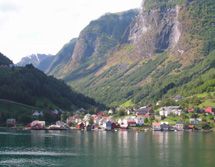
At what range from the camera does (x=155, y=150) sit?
7488 centimetres

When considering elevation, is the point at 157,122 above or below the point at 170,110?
below

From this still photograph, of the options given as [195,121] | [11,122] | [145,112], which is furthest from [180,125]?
[11,122]

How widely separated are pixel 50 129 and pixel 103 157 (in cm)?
9932

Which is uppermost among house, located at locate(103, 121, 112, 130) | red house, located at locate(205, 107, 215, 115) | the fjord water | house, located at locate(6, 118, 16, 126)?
red house, located at locate(205, 107, 215, 115)

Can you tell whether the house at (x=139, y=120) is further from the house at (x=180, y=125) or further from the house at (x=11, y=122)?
the house at (x=11, y=122)

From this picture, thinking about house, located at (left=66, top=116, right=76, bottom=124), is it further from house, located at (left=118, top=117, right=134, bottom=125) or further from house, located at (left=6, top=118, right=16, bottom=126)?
house, located at (left=6, top=118, right=16, bottom=126)

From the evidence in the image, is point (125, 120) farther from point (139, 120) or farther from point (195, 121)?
point (195, 121)

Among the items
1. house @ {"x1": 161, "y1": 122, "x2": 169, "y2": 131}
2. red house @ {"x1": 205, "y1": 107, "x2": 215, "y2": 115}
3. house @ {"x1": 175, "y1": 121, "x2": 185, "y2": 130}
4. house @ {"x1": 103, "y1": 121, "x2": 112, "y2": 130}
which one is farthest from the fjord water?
house @ {"x1": 103, "y1": 121, "x2": 112, "y2": 130}

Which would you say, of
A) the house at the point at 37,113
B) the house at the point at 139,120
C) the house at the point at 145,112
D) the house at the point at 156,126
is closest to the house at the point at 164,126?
the house at the point at 156,126

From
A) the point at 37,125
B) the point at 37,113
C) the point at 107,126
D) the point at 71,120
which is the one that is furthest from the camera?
the point at 71,120

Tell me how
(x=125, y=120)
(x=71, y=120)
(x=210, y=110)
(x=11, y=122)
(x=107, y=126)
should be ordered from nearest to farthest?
(x=210, y=110), (x=11, y=122), (x=107, y=126), (x=125, y=120), (x=71, y=120)

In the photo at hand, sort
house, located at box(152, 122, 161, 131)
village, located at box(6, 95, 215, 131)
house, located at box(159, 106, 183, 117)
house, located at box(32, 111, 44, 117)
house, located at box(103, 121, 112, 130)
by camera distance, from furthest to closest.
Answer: house, located at box(32, 111, 44, 117), house, located at box(159, 106, 183, 117), house, located at box(103, 121, 112, 130), house, located at box(152, 122, 161, 131), village, located at box(6, 95, 215, 131)

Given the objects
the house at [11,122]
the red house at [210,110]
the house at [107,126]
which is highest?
the red house at [210,110]

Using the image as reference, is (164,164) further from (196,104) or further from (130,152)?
(196,104)
